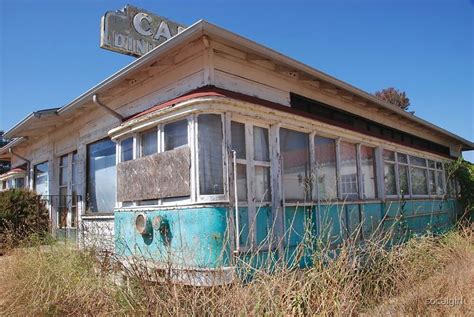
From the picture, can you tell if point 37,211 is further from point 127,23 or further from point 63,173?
point 127,23

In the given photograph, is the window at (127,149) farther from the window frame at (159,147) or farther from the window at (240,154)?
the window at (240,154)

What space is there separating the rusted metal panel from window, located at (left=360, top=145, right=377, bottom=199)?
4368mm

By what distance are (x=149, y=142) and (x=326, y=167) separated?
10.6 ft

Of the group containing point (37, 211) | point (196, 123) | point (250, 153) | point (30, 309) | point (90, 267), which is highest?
point (196, 123)

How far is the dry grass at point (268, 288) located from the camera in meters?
3.29

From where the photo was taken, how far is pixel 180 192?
532 cm

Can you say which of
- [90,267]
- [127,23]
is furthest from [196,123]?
[127,23]

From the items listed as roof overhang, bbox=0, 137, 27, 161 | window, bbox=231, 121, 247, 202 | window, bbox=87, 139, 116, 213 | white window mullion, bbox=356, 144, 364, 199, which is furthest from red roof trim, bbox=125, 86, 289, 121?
roof overhang, bbox=0, 137, 27, 161

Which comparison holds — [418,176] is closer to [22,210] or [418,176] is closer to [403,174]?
[403,174]

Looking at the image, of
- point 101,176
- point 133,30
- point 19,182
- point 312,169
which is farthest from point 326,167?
point 19,182

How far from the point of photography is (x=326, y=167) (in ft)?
23.2

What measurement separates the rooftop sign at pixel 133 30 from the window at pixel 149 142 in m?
4.62

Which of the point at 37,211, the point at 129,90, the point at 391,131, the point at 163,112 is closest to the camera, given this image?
the point at 163,112

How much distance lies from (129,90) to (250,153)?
10.5 feet
